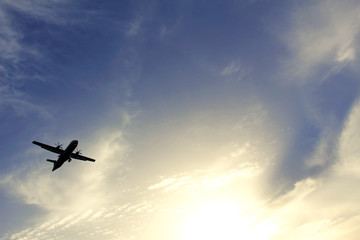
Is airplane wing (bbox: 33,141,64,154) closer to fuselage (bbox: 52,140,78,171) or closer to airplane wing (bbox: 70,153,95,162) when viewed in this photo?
fuselage (bbox: 52,140,78,171)

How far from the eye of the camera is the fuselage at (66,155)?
7375cm

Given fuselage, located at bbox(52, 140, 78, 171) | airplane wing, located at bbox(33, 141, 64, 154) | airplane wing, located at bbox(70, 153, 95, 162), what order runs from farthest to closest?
airplane wing, located at bbox(70, 153, 95, 162) < fuselage, located at bbox(52, 140, 78, 171) < airplane wing, located at bbox(33, 141, 64, 154)

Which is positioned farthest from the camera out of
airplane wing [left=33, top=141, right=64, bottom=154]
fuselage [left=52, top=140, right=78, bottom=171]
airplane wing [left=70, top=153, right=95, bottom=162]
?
airplane wing [left=70, top=153, right=95, bottom=162]

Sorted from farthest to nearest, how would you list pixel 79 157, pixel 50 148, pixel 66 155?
pixel 79 157, pixel 66 155, pixel 50 148

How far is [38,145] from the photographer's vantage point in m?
72.4

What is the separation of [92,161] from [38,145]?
744 inches

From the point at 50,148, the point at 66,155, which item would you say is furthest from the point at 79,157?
the point at 50,148

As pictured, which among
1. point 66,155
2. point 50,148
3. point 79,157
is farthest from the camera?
point 79,157

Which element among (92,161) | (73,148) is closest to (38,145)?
(73,148)

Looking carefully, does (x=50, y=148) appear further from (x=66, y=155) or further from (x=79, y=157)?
(x=79, y=157)

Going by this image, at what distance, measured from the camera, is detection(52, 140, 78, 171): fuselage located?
73.8m

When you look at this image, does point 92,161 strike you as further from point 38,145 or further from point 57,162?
point 38,145

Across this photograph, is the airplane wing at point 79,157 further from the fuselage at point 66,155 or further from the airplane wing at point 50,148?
the airplane wing at point 50,148

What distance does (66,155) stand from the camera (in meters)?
76.8
